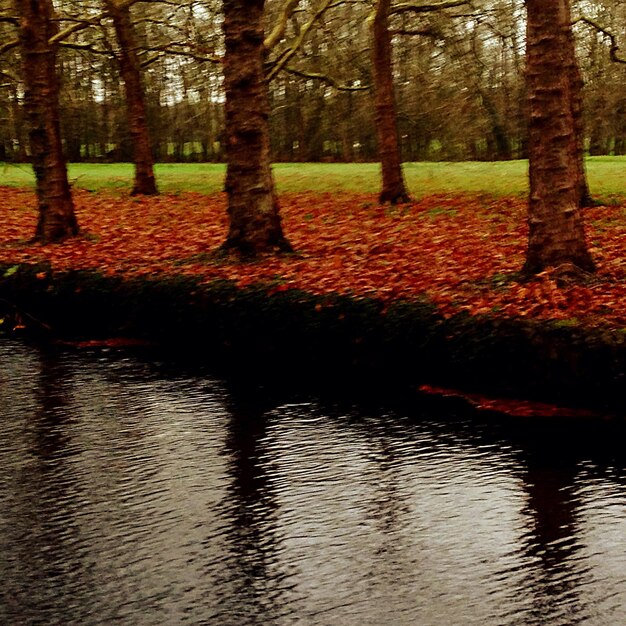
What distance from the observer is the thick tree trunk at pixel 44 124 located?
625 inches

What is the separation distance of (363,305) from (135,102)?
54.7 ft

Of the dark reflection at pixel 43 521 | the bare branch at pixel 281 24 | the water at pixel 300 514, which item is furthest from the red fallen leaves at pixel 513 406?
the bare branch at pixel 281 24

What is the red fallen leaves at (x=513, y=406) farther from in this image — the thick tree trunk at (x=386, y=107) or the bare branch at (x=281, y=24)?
the bare branch at (x=281, y=24)

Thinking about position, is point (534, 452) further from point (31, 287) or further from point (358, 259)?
point (31, 287)

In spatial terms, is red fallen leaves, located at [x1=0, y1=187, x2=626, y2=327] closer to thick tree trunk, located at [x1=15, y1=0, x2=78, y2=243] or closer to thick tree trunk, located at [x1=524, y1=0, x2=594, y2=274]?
thick tree trunk, located at [x1=524, y1=0, x2=594, y2=274]

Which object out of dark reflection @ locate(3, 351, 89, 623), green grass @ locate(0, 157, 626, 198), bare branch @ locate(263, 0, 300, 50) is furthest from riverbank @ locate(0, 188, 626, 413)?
green grass @ locate(0, 157, 626, 198)

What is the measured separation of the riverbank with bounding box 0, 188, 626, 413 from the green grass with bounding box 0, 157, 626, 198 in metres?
6.96

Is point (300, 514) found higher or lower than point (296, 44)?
lower

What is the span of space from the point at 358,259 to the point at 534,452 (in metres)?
6.27

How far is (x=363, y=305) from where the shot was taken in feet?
33.4

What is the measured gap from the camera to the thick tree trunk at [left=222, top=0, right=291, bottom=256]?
12.8 metres

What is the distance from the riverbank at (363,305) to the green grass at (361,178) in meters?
6.96

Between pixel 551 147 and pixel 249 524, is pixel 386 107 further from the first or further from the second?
pixel 249 524

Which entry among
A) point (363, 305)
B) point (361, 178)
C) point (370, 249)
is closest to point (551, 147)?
point (363, 305)
